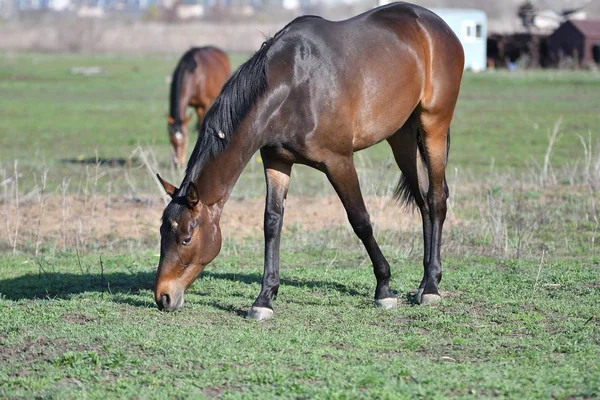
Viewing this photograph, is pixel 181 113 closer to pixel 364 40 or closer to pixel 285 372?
pixel 364 40

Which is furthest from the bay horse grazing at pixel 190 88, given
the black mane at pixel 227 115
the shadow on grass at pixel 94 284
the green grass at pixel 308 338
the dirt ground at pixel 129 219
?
the black mane at pixel 227 115

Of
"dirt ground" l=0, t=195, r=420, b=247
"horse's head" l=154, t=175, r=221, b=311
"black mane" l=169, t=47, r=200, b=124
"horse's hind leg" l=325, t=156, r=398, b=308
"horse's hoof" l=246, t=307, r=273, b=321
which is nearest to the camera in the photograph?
"horse's head" l=154, t=175, r=221, b=311

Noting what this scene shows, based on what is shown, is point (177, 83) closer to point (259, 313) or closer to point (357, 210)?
point (357, 210)

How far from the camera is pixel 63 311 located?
6539mm

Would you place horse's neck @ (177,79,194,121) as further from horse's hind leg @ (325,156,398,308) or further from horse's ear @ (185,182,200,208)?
horse's ear @ (185,182,200,208)

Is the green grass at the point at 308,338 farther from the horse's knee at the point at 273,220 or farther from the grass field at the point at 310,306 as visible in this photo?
the horse's knee at the point at 273,220

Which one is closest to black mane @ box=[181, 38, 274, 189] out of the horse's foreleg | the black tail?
the horse's foreleg

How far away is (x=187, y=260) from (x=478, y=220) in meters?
5.09

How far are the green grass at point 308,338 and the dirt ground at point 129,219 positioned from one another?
2056mm

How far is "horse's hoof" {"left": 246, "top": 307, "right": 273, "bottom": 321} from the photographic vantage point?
6.43 metres

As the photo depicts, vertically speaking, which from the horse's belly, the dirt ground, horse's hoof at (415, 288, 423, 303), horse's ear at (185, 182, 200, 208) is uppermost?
the horse's belly

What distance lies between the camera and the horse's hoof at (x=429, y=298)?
6.92 m

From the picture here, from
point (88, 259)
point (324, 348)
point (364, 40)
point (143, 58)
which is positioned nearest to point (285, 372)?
point (324, 348)

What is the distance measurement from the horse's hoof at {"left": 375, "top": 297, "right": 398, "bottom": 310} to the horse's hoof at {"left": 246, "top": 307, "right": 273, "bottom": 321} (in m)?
0.88
